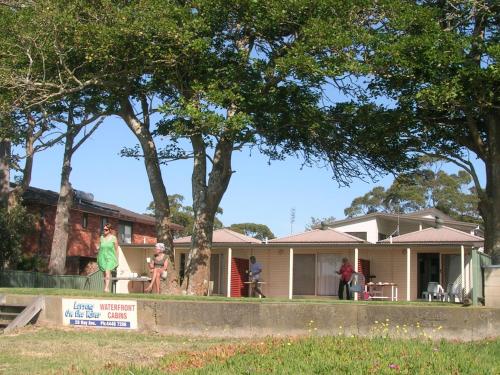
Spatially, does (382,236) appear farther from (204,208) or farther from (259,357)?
(259,357)

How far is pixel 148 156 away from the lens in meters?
17.3

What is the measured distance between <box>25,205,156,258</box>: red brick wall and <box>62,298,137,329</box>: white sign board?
20665mm

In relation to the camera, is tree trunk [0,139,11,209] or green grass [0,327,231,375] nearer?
green grass [0,327,231,375]

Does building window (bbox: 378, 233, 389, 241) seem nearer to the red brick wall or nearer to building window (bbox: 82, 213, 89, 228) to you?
the red brick wall

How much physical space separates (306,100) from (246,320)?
5923 mm

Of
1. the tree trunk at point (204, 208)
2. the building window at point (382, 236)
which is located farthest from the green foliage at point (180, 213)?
the tree trunk at point (204, 208)

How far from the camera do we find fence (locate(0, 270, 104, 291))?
23938 mm

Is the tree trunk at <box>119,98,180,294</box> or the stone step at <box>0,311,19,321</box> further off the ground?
the tree trunk at <box>119,98,180,294</box>

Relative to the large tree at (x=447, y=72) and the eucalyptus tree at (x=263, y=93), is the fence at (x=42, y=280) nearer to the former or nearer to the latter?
the eucalyptus tree at (x=263, y=93)

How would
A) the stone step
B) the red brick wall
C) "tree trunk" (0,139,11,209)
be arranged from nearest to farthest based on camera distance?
the stone step < "tree trunk" (0,139,11,209) < the red brick wall

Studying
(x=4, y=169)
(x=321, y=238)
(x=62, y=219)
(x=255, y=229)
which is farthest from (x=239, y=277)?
(x=255, y=229)

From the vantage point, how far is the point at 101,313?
→ 1206 cm

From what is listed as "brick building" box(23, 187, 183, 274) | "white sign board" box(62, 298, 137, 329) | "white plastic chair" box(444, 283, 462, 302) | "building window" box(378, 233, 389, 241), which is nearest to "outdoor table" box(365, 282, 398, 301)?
"white plastic chair" box(444, 283, 462, 302)

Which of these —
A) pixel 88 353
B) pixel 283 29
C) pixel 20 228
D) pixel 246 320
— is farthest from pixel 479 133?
pixel 20 228
